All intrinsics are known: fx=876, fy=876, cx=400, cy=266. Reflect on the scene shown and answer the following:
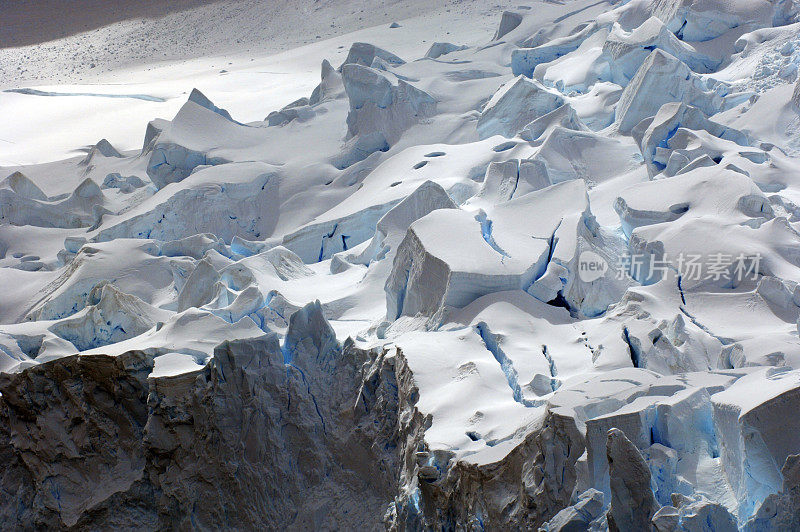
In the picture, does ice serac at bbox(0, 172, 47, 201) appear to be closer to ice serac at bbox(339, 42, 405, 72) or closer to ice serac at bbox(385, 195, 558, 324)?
ice serac at bbox(339, 42, 405, 72)

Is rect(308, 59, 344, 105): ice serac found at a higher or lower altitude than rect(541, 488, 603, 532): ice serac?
lower

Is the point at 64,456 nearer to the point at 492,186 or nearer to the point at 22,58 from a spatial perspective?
the point at 492,186

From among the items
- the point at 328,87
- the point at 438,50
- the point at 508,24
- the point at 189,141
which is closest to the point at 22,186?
the point at 189,141

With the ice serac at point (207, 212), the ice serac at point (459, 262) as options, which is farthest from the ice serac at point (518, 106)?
the ice serac at point (459, 262)


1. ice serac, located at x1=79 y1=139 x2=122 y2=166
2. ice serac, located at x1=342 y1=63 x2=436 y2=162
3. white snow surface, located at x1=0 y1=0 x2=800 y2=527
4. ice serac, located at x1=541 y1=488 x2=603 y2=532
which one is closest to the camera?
ice serac, located at x1=541 y1=488 x2=603 y2=532

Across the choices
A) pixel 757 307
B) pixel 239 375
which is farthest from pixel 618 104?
pixel 239 375

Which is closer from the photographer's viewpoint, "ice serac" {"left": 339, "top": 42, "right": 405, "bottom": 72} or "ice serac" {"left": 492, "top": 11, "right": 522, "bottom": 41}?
"ice serac" {"left": 339, "top": 42, "right": 405, "bottom": 72}

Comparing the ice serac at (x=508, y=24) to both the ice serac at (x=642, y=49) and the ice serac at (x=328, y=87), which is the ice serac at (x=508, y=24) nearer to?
the ice serac at (x=328, y=87)

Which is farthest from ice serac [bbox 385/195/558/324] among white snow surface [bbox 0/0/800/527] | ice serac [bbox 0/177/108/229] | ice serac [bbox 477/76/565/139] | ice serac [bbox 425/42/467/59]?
ice serac [bbox 425/42/467/59]
